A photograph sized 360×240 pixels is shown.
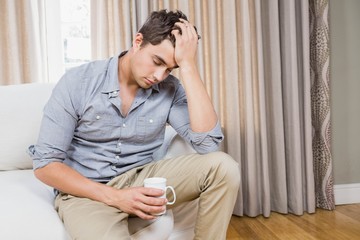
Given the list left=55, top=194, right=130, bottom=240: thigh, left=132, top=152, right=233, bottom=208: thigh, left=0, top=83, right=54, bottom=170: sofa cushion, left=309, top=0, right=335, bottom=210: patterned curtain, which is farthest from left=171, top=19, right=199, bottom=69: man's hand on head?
left=309, top=0, right=335, bottom=210: patterned curtain

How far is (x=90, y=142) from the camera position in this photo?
132 cm

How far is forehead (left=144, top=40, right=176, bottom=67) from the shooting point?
128 centimetres

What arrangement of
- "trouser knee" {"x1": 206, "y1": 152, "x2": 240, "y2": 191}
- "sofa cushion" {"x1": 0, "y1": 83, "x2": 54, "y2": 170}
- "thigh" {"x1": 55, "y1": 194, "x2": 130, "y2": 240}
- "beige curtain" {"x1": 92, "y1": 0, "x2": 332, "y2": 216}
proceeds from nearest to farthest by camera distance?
"thigh" {"x1": 55, "y1": 194, "x2": 130, "y2": 240} < "trouser knee" {"x1": 206, "y1": 152, "x2": 240, "y2": 191} < "sofa cushion" {"x1": 0, "y1": 83, "x2": 54, "y2": 170} < "beige curtain" {"x1": 92, "y1": 0, "x2": 332, "y2": 216}

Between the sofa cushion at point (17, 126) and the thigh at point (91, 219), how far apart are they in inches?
21.9

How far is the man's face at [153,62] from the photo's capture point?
128cm

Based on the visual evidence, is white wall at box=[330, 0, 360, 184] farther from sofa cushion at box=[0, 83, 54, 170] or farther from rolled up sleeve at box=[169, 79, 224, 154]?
sofa cushion at box=[0, 83, 54, 170]

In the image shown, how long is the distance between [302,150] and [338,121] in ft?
1.21

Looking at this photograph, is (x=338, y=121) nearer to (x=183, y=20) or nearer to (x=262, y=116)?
(x=262, y=116)

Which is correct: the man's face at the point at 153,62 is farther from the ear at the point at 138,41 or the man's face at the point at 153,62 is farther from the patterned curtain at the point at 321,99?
the patterned curtain at the point at 321,99

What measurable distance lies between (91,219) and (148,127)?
1.41 ft

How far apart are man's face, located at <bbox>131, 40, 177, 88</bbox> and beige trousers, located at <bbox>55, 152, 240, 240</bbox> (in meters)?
0.31

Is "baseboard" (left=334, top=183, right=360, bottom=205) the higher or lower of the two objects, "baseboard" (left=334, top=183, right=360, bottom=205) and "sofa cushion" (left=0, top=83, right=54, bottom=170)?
the lower

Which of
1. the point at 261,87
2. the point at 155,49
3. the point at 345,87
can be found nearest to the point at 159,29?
the point at 155,49

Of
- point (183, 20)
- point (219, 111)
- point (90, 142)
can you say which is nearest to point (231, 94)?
point (219, 111)
